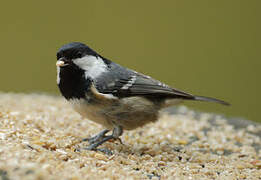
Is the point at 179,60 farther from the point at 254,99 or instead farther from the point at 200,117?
the point at 200,117

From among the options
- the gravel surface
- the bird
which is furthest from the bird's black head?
the gravel surface

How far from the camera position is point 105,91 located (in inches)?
84.4

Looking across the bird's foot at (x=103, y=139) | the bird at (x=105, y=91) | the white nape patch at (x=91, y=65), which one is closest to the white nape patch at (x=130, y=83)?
the bird at (x=105, y=91)

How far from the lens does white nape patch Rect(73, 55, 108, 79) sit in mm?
2119

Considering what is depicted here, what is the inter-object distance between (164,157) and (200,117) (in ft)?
4.54

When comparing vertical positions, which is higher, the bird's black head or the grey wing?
the bird's black head

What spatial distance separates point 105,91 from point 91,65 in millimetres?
195

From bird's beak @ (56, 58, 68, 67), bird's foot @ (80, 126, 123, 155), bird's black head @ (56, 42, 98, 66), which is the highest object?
bird's black head @ (56, 42, 98, 66)

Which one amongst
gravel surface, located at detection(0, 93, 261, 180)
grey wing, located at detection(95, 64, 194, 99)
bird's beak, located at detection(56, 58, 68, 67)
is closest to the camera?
gravel surface, located at detection(0, 93, 261, 180)

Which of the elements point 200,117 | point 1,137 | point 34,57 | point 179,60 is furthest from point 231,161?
point 34,57

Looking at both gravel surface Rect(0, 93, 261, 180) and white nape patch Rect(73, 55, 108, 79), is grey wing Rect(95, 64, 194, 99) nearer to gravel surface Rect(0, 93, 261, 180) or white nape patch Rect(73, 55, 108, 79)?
white nape patch Rect(73, 55, 108, 79)

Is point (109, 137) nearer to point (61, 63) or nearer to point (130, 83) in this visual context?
point (130, 83)

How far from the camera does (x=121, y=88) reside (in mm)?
2211

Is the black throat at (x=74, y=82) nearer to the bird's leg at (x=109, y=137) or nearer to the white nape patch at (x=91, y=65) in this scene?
the white nape patch at (x=91, y=65)
